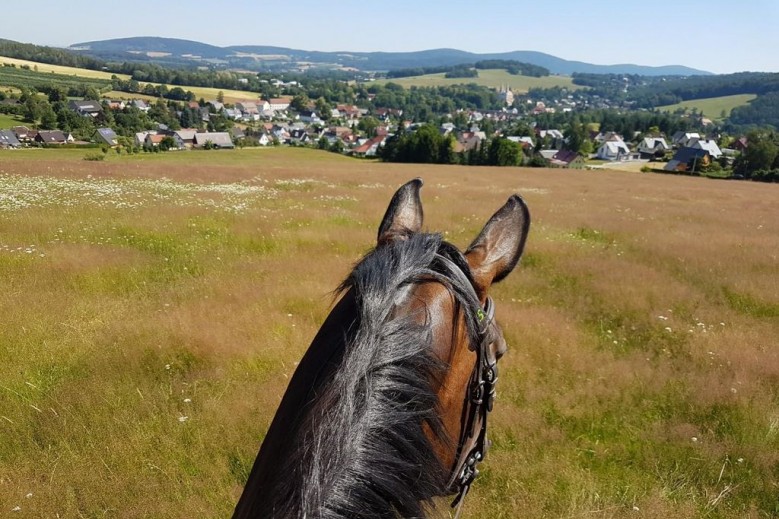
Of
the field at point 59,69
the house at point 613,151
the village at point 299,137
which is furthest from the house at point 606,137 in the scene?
the field at point 59,69

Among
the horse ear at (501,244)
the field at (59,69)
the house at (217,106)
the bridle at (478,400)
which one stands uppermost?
the field at (59,69)

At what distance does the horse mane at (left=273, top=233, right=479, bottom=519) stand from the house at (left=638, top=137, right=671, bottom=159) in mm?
111082

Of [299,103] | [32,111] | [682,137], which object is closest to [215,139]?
[32,111]

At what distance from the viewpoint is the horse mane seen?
115 cm

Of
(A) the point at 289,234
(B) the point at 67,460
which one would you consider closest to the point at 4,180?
(A) the point at 289,234

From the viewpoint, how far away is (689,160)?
65875mm

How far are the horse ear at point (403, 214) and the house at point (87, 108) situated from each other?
97.5m

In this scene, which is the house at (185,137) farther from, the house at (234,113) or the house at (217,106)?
the house at (234,113)

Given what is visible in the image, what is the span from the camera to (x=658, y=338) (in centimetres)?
705

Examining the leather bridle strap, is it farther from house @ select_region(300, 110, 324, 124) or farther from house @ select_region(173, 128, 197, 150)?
house @ select_region(300, 110, 324, 124)

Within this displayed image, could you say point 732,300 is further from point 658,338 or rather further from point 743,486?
point 743,486

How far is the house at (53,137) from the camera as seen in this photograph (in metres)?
62.8

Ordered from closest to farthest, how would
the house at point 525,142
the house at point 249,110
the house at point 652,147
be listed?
the house at point 525,142 → the house at point 652,147 → the house at point 249,110

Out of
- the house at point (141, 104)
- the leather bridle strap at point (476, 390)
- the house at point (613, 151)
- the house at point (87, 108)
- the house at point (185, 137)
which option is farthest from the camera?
the house at point (141, 104)
